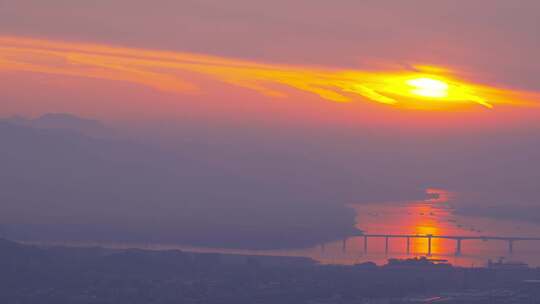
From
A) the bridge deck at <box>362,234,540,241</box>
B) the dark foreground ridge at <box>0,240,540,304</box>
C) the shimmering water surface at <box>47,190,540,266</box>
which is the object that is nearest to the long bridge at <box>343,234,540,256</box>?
the bridge deck at <box>362,234,540,241</box>

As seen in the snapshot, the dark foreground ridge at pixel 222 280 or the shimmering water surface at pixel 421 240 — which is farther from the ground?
the shimmering water surface at pixel 421 240

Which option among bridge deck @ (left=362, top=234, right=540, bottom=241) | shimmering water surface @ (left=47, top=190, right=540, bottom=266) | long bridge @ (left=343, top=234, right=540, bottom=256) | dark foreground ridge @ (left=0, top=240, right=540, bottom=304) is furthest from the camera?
bridge deck @ (left=362, top=234, right=540, bottom=241)

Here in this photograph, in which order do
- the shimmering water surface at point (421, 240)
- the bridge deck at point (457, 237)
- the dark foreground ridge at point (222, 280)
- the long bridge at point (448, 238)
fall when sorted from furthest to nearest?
the bridge deck at point (457, 237)
the long bridge at point (448, 238)
the shimmering water surface at point (421, 240)
the dark foreground ridge at point (222, 280)

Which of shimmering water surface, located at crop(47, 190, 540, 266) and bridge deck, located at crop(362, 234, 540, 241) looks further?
bridge deck, located at crop(362, 234, 540, 241)

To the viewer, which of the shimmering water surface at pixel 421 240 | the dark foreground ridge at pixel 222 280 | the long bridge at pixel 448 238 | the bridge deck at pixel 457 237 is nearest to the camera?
the dark foreground ridge at pixel 222 280

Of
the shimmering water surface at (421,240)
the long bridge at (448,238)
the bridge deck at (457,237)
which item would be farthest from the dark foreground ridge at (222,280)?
the bridge deck at (457,237)

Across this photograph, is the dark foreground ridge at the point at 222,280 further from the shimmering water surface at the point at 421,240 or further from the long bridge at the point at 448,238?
the long bridge at the point at 448,238

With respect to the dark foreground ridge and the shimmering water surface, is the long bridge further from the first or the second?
the dark foreground ridge

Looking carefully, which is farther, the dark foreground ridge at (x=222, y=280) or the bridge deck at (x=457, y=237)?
the bridge deck at (x=457, y=237)
